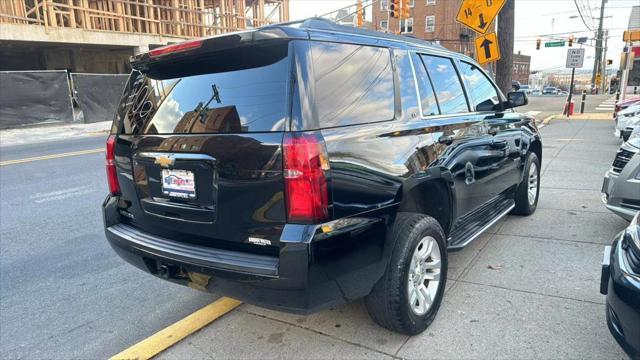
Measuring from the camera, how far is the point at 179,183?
2.51 m

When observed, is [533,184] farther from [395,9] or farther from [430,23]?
[430,23]

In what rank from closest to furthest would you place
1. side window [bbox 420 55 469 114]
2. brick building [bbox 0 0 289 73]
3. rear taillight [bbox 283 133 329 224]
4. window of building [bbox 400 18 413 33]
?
rear taillight [bbox 283 133 329 224]
side window [bbox 420 55 469 114]
brick building [bbox 0 0 289 73]
window of building [bbox 400 18 413 33]

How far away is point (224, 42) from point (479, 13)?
A: 8303 mm

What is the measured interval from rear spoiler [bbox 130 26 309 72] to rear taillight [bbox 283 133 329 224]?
529mm

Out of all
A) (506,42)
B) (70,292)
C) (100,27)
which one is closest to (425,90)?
(70,292)

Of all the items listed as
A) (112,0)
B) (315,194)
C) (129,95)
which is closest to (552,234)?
(315,194)

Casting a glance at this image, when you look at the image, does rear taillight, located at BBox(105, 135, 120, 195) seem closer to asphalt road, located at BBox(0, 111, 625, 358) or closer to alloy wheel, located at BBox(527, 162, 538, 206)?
asphalt road, located at BBox(0, 111, 625, 358)

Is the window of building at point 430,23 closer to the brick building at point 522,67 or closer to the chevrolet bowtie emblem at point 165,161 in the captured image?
the chevrolet bowtie emblem at point 165,161

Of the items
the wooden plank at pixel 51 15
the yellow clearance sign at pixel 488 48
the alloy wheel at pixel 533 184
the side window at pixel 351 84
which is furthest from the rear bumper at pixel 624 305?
the wooden plank at pixel 51 15

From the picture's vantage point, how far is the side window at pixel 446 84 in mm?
3369

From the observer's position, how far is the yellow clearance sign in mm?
9297

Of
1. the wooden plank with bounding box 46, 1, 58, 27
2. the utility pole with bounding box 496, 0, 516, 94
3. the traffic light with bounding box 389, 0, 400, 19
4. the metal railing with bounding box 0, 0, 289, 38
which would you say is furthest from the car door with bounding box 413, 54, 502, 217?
the wooden plank with bounding box 46, 1, 58, 27

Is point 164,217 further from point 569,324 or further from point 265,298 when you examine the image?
point 569,324

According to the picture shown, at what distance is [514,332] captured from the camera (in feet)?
9.27
